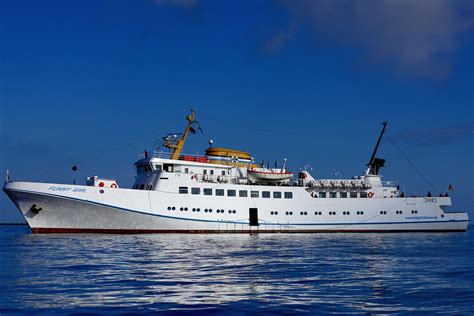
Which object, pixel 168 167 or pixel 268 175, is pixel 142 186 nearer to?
pixel 168 167

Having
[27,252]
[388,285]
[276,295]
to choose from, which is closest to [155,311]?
[276,295]

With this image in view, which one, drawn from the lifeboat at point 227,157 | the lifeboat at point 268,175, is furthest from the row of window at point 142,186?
the lifeboat at point 268,175

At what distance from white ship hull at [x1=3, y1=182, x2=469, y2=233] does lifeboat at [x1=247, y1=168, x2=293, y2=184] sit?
1483 mm

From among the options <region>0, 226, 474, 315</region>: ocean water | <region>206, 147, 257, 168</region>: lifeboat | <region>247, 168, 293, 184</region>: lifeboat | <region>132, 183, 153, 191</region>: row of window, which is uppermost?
<region>206, 147, 257, 168</region>: lifeboat

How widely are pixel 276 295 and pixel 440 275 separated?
631cm

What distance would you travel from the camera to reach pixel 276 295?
10742mm

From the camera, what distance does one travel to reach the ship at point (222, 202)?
32719 millimetres

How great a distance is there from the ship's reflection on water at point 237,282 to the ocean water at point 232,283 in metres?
0.02

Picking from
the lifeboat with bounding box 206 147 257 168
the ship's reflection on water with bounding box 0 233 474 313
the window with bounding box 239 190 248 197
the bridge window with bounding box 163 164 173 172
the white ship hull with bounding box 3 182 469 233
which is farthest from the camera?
the lifeboat with bounding box 206 147 257 168

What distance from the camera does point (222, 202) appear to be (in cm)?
3734

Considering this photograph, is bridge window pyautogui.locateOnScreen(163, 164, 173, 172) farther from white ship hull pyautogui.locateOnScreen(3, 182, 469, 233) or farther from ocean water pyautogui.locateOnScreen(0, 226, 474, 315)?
ocean water pyautogui.locateOnScreen(0, 226, 474, 315)

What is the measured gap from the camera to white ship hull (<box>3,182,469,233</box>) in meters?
32.6

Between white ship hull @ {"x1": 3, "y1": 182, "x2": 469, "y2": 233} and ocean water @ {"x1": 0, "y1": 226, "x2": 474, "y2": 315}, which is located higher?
white ship hull @ {"x1": 3, "y1": 182, "x2": 469, "y2": 233}

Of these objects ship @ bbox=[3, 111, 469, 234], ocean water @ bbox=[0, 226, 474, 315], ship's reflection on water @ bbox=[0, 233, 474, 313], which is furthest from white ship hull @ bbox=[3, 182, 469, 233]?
ocean water @ bbox=[0, 226, 474, 315]
